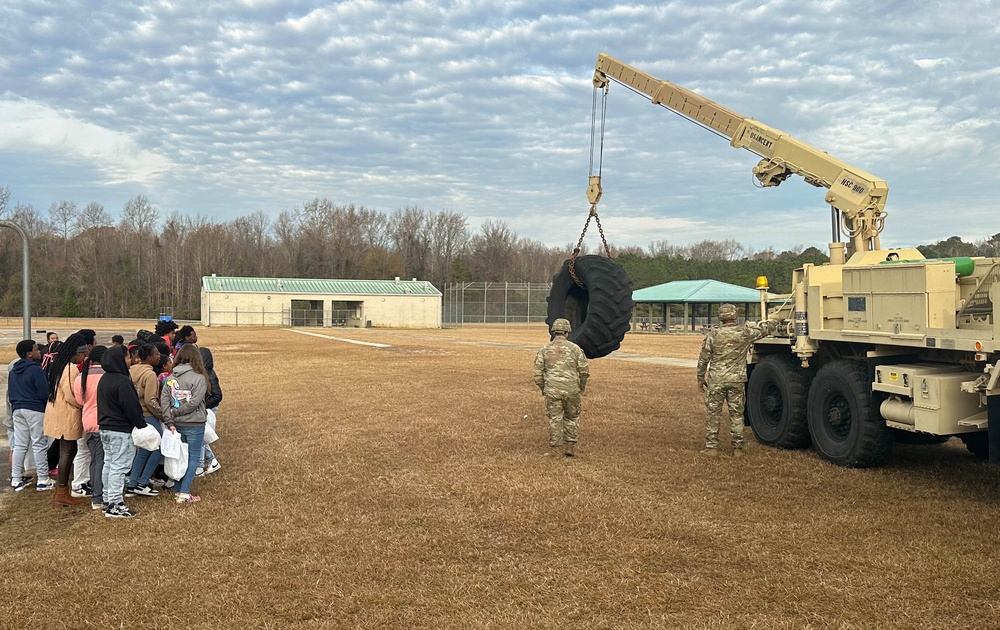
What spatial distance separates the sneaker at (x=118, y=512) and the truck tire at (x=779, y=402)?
7.41 m

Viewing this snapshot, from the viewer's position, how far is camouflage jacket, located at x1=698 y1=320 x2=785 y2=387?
960 cm

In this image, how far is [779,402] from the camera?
33.5 ft

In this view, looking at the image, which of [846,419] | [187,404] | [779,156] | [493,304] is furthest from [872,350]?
[493,304]

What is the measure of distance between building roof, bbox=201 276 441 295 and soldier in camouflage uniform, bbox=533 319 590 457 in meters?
54.0

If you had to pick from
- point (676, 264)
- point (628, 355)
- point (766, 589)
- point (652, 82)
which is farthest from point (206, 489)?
point (676, 264)

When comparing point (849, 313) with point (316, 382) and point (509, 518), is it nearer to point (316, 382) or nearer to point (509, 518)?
point (509, 518)

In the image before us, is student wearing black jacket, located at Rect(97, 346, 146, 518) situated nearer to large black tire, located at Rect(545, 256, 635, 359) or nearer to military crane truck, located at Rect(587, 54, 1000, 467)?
military crane truck, located at Rect(587, 54, 1000, 467)

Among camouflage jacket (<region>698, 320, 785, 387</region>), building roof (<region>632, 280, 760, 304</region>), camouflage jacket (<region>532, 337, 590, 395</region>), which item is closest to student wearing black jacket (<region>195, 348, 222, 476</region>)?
camouflage jacket (<region>532, 337, 590, 395</region>)

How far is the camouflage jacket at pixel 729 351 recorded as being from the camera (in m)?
9.60

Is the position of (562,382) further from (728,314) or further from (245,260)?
(245,260)

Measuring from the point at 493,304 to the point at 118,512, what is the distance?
2352 inches

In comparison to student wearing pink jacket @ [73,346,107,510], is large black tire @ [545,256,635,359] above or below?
above

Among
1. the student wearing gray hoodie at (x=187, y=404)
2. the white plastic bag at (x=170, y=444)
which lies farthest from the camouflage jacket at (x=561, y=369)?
the white plastic bag at (x=170, y=444)

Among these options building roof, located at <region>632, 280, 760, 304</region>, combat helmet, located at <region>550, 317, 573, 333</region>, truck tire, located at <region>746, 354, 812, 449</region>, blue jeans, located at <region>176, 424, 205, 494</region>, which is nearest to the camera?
blue jeans, located at <region>176, 424, 205, 494</region>
